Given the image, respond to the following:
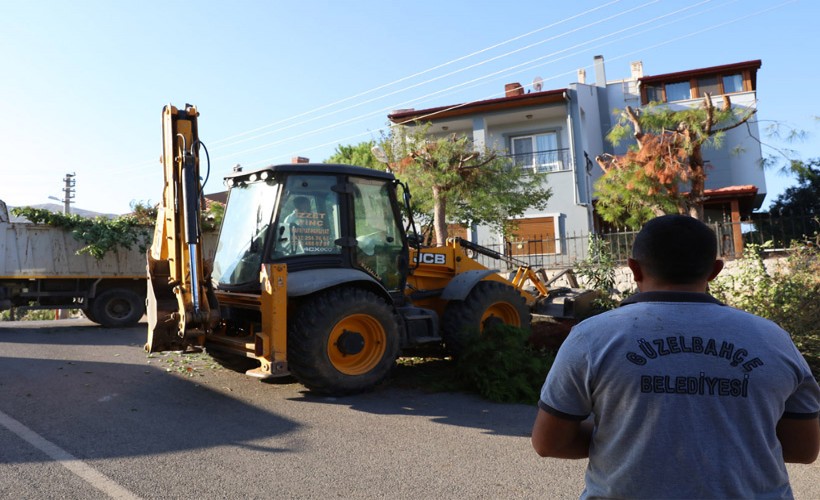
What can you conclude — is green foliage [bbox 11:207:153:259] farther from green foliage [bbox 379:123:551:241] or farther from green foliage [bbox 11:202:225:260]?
green foliage [bbox 379:123:551:241]

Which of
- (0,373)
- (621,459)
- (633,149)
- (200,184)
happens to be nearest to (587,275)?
(633,149)

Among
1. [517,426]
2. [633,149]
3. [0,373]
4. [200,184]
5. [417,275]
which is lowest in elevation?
[517,426]

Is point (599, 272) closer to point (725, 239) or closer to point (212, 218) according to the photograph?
point (725, 239)

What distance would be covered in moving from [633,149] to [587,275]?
341cm

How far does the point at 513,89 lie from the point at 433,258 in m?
18.2

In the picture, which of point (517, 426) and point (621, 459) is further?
point (517, 426)

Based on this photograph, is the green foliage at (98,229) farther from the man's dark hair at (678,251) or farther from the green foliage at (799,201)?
the green foliage at (799,201)

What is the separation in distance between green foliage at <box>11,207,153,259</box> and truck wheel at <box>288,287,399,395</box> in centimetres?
916

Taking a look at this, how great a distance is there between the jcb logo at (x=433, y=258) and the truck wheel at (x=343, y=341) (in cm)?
149

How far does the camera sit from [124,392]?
6.95 meters

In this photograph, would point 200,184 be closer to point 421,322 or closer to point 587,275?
point 421,322

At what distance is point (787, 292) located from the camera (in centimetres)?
869

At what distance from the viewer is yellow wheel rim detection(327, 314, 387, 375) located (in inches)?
269

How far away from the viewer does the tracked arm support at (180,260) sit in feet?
21.1
